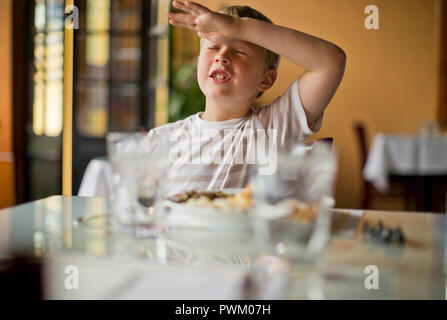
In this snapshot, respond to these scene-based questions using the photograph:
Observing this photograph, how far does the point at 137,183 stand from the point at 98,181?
105 cm

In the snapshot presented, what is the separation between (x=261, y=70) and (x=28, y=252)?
26.3 inches

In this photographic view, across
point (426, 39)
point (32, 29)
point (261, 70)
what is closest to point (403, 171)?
point (426, 39)

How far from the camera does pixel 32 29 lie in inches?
95.7

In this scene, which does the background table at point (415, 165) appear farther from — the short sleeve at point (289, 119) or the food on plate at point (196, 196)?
the food on plate at point (196, 196)

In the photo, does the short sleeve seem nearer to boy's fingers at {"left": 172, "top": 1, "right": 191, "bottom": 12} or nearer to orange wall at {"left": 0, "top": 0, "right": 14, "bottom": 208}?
boy's fingers at {"left": 172, "top": 1, "right": 191, "bottom": 12}

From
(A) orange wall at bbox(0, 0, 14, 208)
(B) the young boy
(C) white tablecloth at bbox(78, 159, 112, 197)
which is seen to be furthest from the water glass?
(A) orange wall at bbox(0, 0, 14, 208)

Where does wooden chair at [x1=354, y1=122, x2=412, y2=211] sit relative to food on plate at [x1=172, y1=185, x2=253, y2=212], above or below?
below

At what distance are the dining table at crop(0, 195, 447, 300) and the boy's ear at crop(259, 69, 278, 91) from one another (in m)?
0.54

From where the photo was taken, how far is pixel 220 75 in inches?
34.6

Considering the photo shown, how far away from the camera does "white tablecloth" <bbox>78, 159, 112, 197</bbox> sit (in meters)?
1.43

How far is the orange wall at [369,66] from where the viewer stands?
0.90 metres

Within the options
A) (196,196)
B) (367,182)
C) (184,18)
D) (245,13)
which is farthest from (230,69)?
(367,182)

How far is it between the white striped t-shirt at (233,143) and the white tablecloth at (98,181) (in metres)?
0.56

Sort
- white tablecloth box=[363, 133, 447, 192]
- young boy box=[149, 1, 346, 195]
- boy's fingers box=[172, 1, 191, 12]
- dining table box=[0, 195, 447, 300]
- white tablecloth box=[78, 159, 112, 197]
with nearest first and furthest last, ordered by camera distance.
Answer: dining table box=[0, 195, 447, 300]
boy's fingers box=[172, 1, 191, 12]
young boy box=[149, 1, 346, 195]
white tablecloth box=[78, 159, 112, 197]
white tablecloth box=[363, 133, 447, 192]
